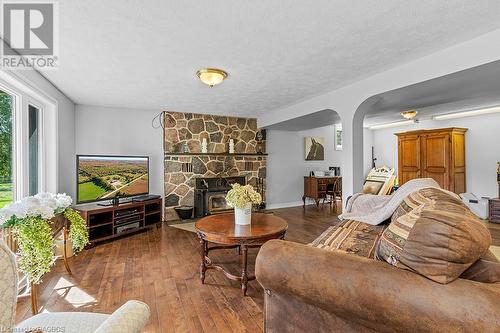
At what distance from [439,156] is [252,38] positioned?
541 cm

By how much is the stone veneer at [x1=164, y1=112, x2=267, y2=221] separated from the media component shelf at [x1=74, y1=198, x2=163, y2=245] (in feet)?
2.73

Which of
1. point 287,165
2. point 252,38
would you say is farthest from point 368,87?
point 287,165

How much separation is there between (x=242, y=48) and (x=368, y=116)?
4059 mm

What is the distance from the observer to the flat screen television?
12.4ft

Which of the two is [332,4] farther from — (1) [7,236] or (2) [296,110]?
(1) [7,236]

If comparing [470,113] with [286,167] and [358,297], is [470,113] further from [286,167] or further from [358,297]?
[358,297]

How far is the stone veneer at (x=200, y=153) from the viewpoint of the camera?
5328 mm

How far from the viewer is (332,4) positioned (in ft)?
5.69

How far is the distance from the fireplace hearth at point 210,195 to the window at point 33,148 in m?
2.78

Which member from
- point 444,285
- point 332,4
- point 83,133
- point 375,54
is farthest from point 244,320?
point 83,133

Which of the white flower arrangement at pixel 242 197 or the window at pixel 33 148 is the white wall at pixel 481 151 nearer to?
the white flower arrangement at pixel 242 197

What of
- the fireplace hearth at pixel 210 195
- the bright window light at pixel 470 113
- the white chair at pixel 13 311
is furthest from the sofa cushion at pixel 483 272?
the bright window light at pixel 470 113

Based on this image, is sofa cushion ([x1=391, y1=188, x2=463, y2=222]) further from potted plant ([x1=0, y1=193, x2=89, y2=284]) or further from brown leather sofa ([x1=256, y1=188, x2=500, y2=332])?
potted plant ([x1=0, y1=193, x2=89, y2=284])

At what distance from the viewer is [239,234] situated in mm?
2283
